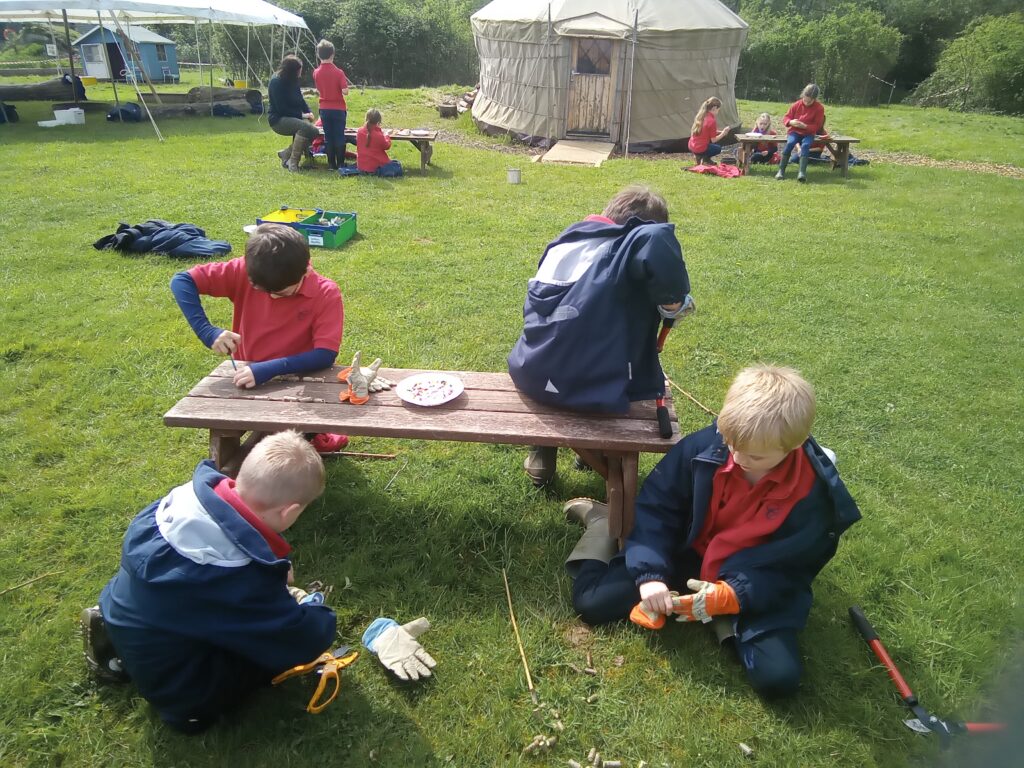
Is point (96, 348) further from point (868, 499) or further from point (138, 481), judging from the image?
point (868, 499)

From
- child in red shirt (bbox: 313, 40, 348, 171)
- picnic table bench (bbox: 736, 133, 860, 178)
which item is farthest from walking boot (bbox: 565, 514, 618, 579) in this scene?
picnic table bench (bbox: 736, 133, 860, 178)

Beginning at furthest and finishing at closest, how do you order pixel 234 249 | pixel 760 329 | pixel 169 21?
pixel 169 21 < pixel 234 249 < pixel 760 329

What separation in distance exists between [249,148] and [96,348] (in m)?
9.65

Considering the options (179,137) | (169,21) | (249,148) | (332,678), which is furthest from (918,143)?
(169,21)

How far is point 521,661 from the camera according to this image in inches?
114

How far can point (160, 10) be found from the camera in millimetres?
14391

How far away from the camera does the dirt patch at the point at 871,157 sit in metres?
13.6

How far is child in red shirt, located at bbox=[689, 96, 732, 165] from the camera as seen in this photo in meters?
13.1

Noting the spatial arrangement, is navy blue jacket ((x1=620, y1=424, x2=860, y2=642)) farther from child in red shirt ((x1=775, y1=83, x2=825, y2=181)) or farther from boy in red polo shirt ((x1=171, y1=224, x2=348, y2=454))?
child in red shirt ((x1=775, y1=83, x2=825, y2=181))

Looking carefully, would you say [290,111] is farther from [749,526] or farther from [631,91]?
[749,526]

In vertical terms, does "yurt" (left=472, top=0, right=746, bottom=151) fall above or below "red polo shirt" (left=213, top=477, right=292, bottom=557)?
above

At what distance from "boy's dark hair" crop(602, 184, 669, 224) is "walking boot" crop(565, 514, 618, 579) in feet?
5.07

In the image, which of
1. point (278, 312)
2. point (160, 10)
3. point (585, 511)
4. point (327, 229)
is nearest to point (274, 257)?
point (278, 312)

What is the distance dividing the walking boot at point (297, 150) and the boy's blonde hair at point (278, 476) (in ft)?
34.1
